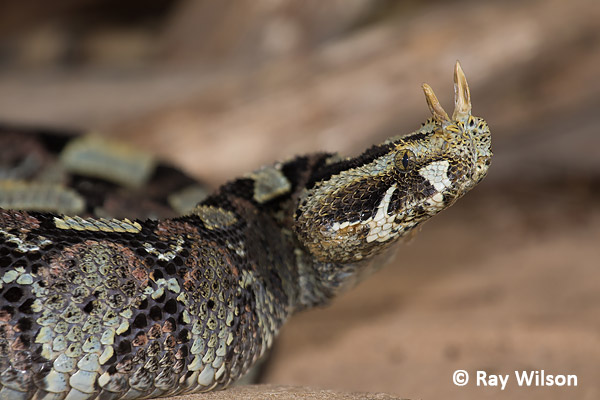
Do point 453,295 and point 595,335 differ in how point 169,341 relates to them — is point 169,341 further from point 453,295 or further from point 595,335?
point 453,295

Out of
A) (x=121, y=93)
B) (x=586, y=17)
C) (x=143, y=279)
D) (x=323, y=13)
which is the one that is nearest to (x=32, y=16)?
(x=121, y=93)

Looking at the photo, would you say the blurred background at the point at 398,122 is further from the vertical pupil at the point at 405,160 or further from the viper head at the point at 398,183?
the vertical pupil at the point at 405,160

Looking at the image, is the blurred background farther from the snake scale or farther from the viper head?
the viper head

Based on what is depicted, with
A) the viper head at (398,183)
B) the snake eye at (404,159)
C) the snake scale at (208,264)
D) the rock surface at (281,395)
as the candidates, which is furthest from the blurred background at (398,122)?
the snake eye at (404,159)

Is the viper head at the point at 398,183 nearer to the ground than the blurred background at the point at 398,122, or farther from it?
nearer to the ground

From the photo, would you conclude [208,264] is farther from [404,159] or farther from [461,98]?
[461,98]

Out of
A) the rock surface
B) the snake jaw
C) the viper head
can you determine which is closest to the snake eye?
the viper head

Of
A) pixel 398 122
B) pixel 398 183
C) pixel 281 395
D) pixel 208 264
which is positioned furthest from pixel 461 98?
pixel 398 122
